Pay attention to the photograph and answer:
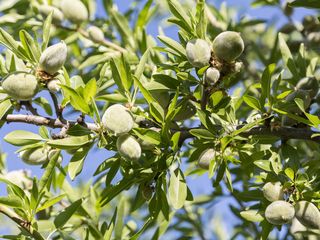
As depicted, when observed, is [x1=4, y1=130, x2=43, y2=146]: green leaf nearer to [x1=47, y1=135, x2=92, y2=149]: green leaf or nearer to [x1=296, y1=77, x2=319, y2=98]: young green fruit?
[x1=47, y1=135, x2=92, y2=149]: green leaf

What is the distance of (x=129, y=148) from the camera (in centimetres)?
123

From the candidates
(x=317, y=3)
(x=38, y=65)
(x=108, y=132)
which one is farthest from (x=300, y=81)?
(x=38, y=65)

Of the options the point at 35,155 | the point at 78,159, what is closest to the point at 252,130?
the point at 78,159

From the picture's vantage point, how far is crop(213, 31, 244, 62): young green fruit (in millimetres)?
1266

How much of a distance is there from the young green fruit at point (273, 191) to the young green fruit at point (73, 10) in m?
1.02

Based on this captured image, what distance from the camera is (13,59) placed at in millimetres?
1408

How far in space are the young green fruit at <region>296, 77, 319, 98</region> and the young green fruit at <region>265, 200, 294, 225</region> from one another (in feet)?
1.39

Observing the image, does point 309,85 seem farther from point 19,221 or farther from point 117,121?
point 19,221

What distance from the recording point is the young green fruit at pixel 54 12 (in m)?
2.01

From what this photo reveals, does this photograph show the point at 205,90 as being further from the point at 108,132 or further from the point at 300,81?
the point at 300,81

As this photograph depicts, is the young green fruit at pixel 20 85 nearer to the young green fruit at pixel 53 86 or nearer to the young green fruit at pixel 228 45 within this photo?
the young green fruit at pixel 53 86

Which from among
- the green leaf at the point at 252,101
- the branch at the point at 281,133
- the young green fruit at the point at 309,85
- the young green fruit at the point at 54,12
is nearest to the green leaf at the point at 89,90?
the branch at the point at 281,133

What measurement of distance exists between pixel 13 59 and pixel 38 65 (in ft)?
0.23

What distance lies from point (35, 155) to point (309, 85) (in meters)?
0.77
